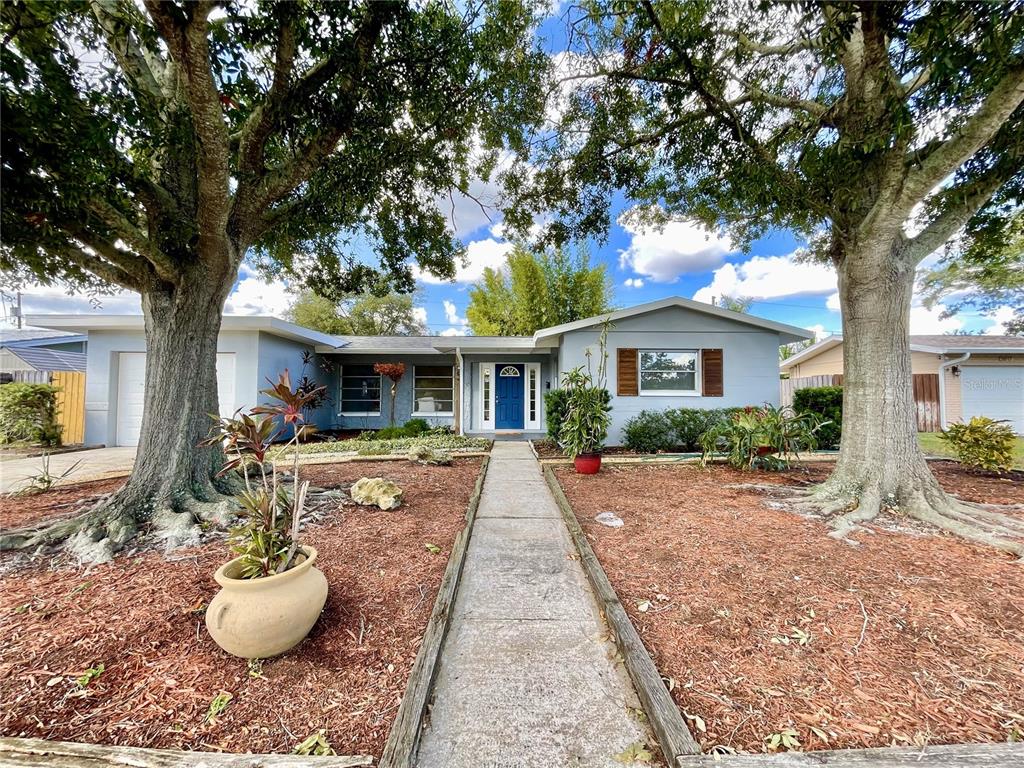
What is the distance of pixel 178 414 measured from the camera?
4.02 meters

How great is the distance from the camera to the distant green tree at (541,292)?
1805 cm

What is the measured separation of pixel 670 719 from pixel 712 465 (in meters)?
6.25

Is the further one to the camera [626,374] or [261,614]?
[626,374]

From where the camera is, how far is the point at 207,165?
3395 millimetres

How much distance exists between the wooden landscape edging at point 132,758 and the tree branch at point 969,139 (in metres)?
6.33

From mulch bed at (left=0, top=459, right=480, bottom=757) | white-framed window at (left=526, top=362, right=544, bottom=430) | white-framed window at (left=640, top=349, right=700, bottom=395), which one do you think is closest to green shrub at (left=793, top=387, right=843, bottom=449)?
white-framed window at (left=640, top=349, right=700, bottom=395)

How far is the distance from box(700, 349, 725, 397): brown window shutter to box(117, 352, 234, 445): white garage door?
11.6m

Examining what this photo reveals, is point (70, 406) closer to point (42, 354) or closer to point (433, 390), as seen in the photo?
point (42, 354)

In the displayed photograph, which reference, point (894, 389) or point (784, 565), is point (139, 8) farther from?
point (894, 389)

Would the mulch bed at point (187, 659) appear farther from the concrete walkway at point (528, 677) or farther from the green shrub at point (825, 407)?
the green shrub at point (825, 407)

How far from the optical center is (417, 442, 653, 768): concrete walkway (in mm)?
1574

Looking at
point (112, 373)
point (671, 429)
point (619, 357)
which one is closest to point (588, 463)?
point (671, 429)

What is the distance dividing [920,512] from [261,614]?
589 cm

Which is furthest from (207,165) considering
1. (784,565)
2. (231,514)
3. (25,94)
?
(784,565)
